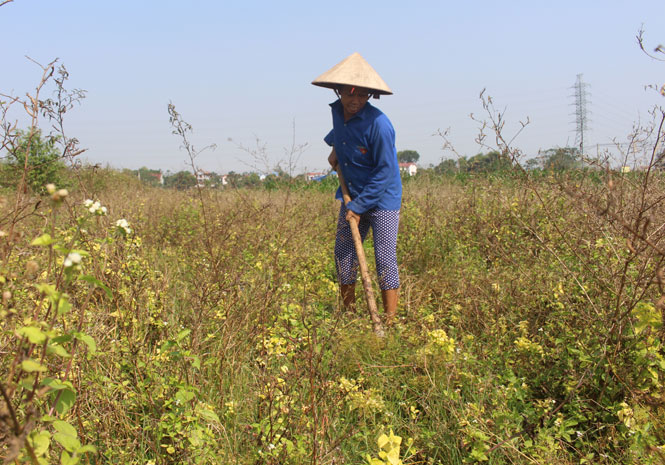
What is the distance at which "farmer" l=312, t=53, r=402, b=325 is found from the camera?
11.2ft

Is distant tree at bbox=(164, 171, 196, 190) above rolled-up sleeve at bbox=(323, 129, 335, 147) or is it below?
below

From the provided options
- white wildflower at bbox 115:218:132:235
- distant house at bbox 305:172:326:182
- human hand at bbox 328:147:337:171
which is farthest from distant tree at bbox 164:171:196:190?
white wildflower at bbox 115:218:132:235

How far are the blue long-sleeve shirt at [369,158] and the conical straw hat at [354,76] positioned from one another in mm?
173

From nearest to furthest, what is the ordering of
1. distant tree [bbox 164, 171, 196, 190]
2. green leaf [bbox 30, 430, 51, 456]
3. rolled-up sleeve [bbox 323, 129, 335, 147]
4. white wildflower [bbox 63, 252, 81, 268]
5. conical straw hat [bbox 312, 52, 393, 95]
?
white wildflower [bbox 63, 252, 81, 268], green leaf [bbox 30, 430, 51, 456], conical straw hat [bbox 312, 52, 393, 95], rolled-up sleeve [bbox 323, 129, 335, 147], distant tree [bbox 164, 171, 196, 190]

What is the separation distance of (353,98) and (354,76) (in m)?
0.15

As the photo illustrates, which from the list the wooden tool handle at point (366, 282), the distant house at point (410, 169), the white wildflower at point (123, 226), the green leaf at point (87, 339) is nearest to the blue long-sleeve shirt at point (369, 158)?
the wooden tool handle at point (366, 282)

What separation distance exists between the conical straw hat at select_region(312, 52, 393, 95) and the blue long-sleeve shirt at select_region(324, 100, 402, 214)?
0.17 metres

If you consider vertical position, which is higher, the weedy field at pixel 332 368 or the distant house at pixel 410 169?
the distant house at pixel 410 169

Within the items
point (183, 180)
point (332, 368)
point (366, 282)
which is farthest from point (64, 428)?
point (183, 180)

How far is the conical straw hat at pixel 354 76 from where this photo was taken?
11.0 ft

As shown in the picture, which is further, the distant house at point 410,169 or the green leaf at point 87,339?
the distant house at point 410,169

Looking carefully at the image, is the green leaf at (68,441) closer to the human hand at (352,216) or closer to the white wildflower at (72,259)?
the white wildflower at (72,259)

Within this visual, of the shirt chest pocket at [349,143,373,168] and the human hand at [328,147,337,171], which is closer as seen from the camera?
the shirt chest pocket at [349,143,373,168]

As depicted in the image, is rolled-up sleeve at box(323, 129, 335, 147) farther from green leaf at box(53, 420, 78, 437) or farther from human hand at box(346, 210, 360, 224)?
green leaf at box(53, 420, 78, 437)
